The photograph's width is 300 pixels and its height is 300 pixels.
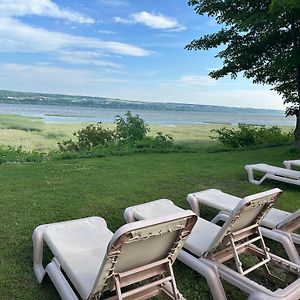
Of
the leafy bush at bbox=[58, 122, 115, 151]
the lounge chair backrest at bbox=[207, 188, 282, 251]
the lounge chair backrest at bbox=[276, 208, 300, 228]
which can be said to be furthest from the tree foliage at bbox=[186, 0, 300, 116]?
the lounge chair backrest at bbox=[207, 188, 282, 251]

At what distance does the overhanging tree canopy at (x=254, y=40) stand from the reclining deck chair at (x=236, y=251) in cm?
698

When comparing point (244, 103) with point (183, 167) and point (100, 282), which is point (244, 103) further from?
point (100, 282)

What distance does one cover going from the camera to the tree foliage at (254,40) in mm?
8852

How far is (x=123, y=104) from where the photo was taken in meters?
53.8

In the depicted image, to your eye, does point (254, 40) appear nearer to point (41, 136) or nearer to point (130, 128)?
point (130, 128)

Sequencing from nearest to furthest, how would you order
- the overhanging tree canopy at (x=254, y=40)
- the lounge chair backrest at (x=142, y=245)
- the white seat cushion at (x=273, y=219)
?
the lounge chair backrest at (x=142, y=245) < the white seat cushion at (x=273, y=219) < the overhanging tree canopy at (x=254, y=40)

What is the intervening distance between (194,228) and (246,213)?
26.9 inches

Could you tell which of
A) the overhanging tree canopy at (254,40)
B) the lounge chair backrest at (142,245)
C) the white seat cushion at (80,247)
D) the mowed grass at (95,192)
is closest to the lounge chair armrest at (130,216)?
the white seat cushion at (80,247)

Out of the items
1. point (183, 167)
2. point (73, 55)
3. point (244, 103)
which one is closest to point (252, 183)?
point (183, 167)

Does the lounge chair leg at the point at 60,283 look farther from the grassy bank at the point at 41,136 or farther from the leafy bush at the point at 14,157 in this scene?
the grassy bank at the point at 41,136

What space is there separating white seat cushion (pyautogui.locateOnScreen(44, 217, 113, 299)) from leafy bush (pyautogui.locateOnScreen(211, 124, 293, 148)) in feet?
36.9

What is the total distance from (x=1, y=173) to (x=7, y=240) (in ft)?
11.7

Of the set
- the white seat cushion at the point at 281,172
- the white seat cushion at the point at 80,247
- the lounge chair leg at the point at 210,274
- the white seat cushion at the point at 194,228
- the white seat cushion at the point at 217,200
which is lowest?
the lounge chair leg at the point at 210,274

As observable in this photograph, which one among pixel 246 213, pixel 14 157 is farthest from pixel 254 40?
pixel 246 213
